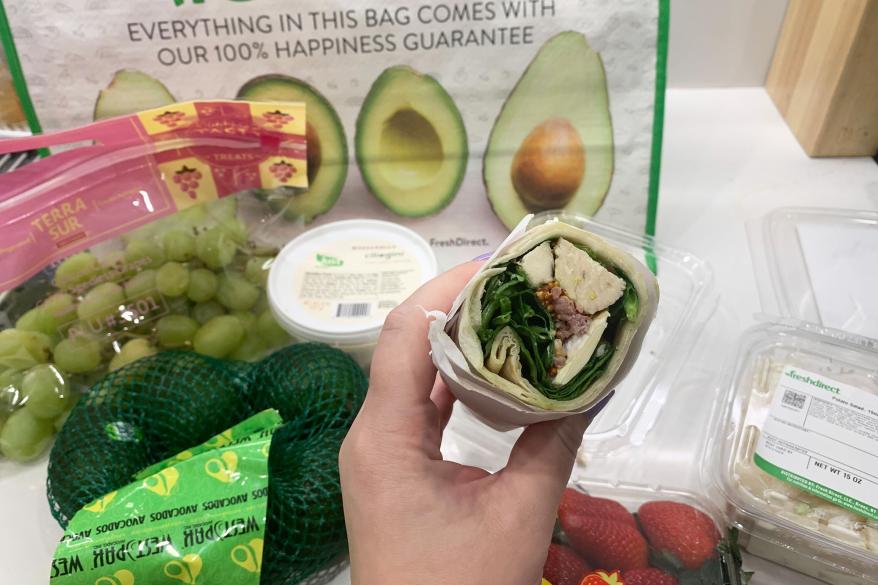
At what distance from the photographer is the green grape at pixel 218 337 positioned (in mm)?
1100

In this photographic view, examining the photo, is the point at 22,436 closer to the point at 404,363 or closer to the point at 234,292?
the point at 234,292

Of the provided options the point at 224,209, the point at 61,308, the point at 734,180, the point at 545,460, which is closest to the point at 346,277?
the point at 224,209

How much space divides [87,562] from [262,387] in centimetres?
33

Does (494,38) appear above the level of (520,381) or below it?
above

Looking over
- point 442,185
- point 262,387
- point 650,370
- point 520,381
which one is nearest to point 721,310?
point 650,370

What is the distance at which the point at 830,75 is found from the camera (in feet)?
4.40

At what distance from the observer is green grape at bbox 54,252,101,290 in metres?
1.11

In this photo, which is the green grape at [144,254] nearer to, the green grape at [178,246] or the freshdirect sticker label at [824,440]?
the green grape at [178,246]

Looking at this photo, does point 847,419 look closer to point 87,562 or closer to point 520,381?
point 520,381

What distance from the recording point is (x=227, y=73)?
1215 millimetres

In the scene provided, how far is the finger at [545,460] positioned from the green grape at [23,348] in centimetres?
83

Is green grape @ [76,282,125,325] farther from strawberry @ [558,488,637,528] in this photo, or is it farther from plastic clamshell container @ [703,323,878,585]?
plastic clamshell container @ [703,323,878,585]

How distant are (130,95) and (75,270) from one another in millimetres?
370

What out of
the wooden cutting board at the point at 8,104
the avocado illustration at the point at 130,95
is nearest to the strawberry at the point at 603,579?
the avocado illustration at the point at 130,95
